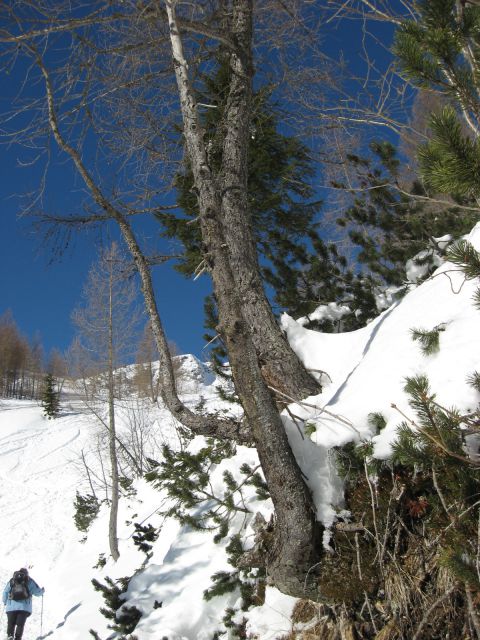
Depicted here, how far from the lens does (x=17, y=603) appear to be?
24.5 ft

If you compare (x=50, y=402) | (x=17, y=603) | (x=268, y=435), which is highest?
(x=50, y=402)

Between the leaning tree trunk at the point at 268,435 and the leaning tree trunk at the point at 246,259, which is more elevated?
the leaning tree trunk at the point at 246,259

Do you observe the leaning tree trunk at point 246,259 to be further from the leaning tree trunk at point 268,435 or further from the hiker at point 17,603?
the hiker at point 17,603

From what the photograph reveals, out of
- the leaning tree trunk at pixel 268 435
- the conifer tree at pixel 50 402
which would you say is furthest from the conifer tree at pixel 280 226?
the conifer tree at pixel 50 402

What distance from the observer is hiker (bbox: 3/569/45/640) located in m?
7.34

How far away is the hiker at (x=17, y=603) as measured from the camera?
734 centimetres

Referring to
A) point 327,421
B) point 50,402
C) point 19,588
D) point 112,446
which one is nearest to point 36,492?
point 112,446

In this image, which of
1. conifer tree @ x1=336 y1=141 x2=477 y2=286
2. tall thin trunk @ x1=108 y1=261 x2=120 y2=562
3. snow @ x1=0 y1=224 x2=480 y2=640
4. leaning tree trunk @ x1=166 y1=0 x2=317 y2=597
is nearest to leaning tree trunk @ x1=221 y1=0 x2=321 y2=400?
snow @ x1=0 y1=224 x2=480 y2=640

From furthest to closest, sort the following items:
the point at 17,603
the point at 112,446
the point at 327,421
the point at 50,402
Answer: the point at 50,402 < the point at 112,446 < the point at 17,603 < the point at 327,421

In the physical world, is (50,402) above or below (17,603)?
above

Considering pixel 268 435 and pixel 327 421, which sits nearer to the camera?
pixel 268 435

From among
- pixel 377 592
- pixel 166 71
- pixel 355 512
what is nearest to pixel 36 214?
pixel 166 71

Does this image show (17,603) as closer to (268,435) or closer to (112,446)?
(112,446)

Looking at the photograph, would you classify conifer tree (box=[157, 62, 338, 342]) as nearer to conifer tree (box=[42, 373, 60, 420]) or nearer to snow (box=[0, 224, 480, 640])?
snow (box=[0, 224, 480, 640])
